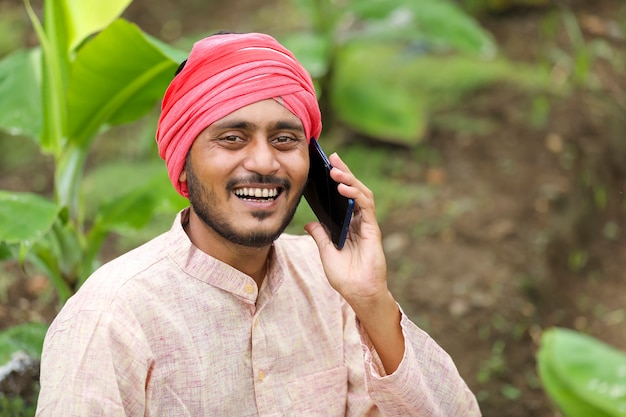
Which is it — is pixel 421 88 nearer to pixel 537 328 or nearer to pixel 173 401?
pixel 537 328

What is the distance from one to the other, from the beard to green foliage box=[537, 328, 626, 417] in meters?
0.95

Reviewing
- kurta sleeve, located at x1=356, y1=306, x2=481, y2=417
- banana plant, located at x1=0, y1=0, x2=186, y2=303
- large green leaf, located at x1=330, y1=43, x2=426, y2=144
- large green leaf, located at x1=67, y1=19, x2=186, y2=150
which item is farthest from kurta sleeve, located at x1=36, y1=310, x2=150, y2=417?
large green leaf, located at x1=330, y1=43, x2=426, y2=144

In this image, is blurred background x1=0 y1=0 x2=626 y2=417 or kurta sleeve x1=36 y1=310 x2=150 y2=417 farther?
blurred background x1=0 y1=0 x2=626 y2=417

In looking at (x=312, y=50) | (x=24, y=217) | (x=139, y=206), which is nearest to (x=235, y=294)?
(x=24, y=217)

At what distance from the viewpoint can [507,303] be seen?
12.4 feet

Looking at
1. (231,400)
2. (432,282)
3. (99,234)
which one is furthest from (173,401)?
(432,282)

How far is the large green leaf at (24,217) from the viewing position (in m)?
2.19

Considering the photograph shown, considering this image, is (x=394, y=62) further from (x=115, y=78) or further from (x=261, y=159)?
(x=261, y=159)

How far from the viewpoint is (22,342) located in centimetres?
265

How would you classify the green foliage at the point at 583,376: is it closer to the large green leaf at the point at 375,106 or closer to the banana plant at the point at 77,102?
the banana plant at the point at 77,102

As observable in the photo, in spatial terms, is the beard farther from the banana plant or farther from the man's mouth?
the banana plant

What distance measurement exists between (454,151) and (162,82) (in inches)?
101

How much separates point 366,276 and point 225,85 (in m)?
0.50

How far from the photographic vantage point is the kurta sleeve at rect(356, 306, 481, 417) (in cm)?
180
